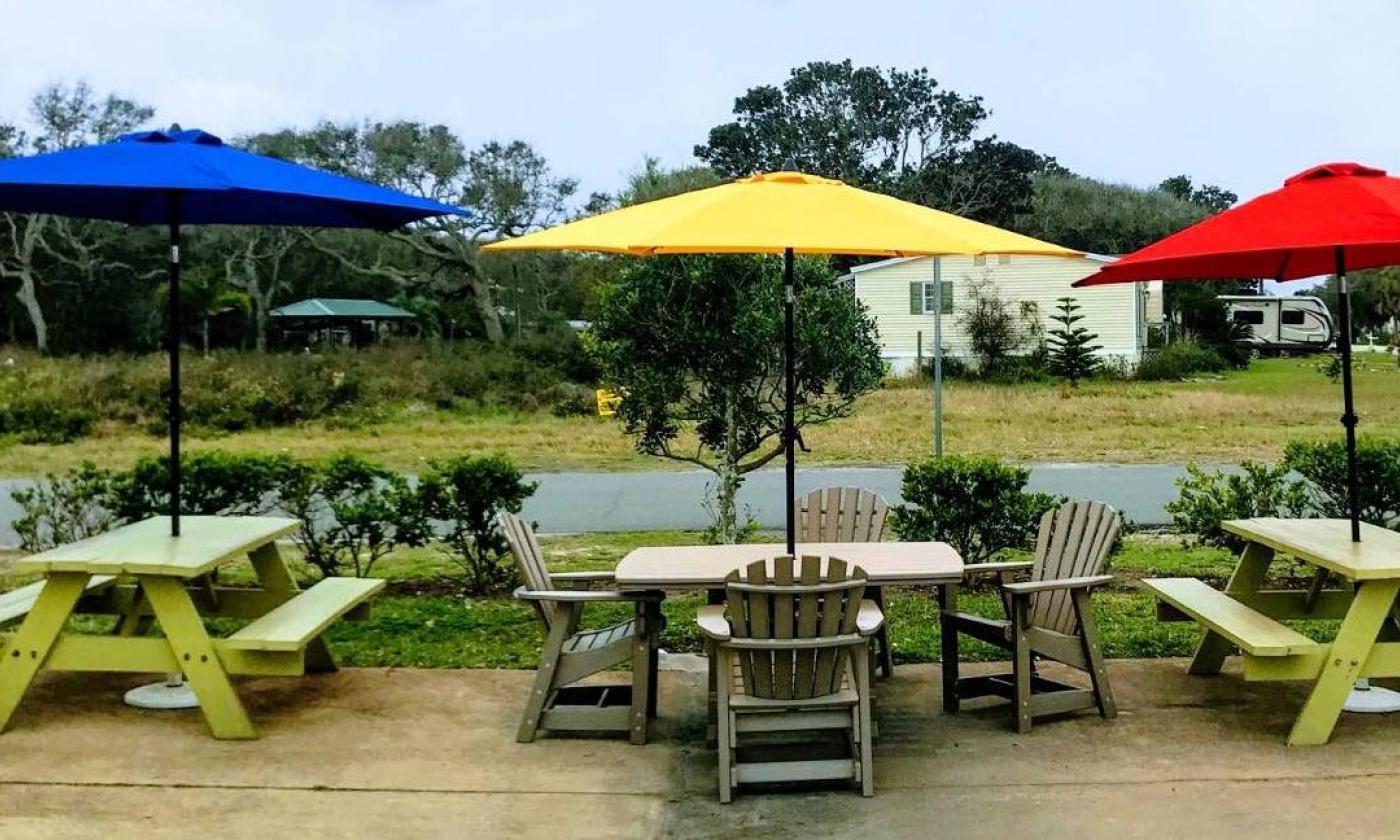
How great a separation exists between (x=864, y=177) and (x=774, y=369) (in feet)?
167

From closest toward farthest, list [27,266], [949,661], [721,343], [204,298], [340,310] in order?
[949,661], [721,343], [204,298], [27,266], [340,310]

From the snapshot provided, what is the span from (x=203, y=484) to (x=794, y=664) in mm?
4688

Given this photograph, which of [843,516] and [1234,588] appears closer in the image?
[1234,588]

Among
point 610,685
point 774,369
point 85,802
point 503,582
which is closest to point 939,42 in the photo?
point 774,369

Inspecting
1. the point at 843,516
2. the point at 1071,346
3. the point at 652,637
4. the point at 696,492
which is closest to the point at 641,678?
the point at 652,637

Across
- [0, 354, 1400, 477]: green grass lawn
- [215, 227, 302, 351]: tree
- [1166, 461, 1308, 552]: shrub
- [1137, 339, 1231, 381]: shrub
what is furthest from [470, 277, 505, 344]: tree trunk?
[1166, 461, 1308, 552]: shrub

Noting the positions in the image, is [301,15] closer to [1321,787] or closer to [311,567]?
[311,567]

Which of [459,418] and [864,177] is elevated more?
[864,177]

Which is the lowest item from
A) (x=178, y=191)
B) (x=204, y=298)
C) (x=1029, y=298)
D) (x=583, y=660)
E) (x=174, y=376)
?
(x=583, y=660)

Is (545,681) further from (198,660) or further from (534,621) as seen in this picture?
(534,621)

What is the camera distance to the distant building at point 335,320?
4266 cm

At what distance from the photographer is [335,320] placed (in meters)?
43.9

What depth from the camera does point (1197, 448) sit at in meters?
17.5

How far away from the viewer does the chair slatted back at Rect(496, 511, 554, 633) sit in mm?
5434
